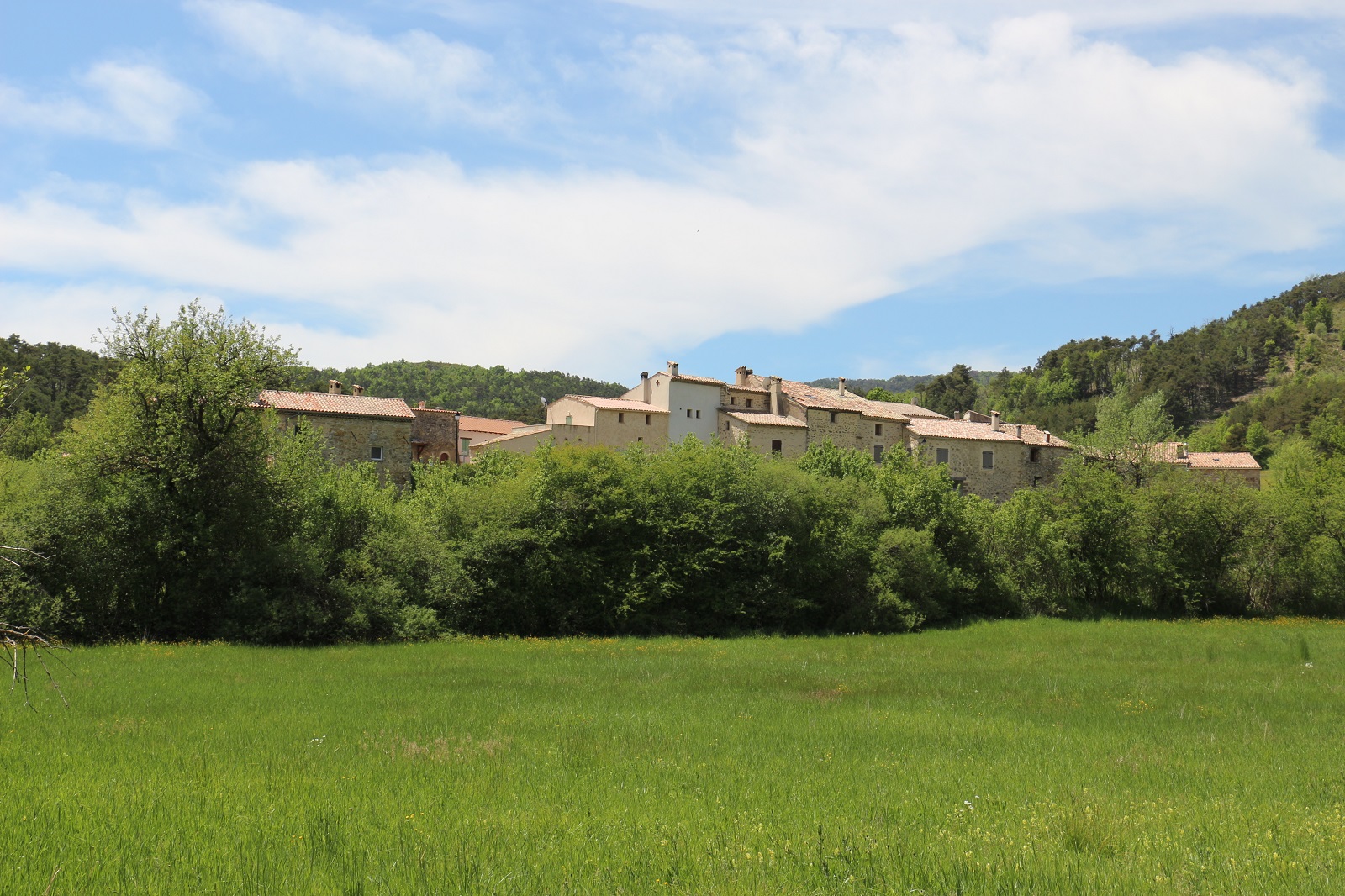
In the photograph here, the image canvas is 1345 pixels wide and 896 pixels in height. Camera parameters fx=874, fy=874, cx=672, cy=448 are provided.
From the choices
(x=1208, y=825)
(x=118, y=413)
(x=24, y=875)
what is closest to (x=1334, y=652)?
(x=1208, y=825)

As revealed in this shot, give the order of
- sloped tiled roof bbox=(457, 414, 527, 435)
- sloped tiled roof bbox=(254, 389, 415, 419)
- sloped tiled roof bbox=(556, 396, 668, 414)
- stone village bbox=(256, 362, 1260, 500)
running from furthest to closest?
sloped tiled roof bbox=(457, 414, 527, 435)
sloped tiled roof bbox=(556, 396, 668, 414)
stone village bbox=(256, 362, 1260, 500)
sloped tiled roof bbox=(254, 389, 415, 419)

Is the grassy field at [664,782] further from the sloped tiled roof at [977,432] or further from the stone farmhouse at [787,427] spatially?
the sloped tiled roof at [977,432]

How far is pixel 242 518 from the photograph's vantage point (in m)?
32.1

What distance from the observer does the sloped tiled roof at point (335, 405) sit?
162 ft

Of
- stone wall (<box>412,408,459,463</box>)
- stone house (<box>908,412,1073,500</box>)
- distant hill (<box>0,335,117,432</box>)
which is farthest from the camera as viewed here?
distant hill (<box>0,335,117,432</box>)

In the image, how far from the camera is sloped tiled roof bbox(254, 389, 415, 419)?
49281 mm

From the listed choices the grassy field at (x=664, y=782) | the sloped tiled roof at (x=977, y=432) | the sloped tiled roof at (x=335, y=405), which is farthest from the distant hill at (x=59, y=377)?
the sloped tiled roof at (x=977, y=432)

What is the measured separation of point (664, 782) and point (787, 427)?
5178 cm

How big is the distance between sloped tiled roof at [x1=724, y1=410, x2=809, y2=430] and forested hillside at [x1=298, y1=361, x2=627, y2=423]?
195 feet

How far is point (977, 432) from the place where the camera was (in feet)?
224

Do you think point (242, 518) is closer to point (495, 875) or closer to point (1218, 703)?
point (495, 875)

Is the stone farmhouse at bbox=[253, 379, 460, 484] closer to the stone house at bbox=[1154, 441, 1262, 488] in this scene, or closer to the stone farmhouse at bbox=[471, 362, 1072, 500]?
the stone farmhouse at bbox=[471, 362, 1072, 500]

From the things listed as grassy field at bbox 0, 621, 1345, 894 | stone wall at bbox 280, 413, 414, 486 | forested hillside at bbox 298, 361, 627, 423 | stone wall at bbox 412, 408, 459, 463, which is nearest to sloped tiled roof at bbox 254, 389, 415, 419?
stone wall at bbox 280, 413, 414, 486

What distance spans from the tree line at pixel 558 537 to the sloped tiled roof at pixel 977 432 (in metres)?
16.5
